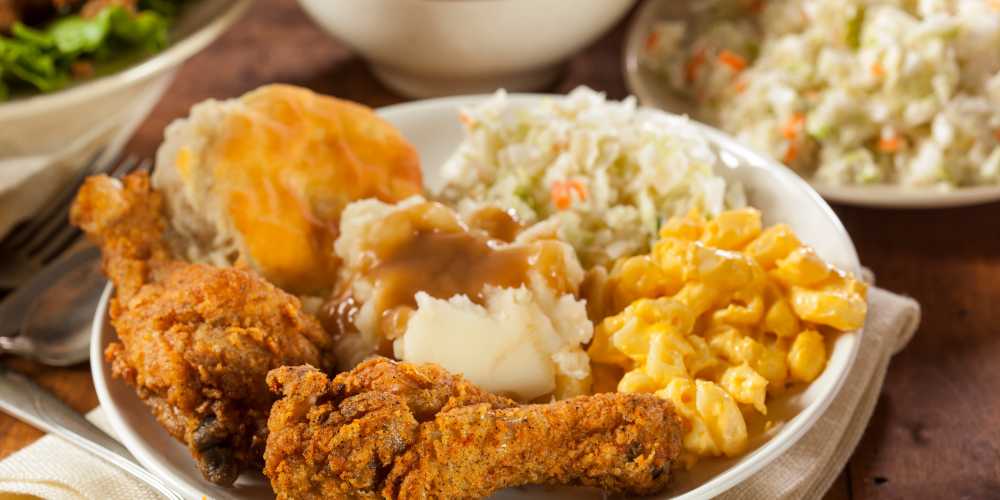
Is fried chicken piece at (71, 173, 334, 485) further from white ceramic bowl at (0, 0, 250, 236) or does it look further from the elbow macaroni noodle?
white ceramic bowl at (0, 0, 250, 236)

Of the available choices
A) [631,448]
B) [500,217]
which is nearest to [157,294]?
[500,217]

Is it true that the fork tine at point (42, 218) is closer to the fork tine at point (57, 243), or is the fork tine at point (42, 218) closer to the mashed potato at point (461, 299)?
the fork tine at point (57, 243)

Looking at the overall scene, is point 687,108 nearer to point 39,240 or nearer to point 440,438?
point 440,438

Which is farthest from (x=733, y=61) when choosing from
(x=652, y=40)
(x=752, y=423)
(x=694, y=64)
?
(x=752, y=423)

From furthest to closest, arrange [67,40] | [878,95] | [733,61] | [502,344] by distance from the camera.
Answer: [733,61] < [67,40] < [878,95] < [502,344]

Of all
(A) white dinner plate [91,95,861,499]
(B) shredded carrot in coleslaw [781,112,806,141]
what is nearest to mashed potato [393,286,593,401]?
(A) white dinner plate [91,95,861,499]

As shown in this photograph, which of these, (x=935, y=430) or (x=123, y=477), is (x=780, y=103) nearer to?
(x=935, y=430)
